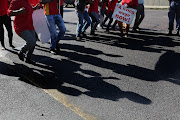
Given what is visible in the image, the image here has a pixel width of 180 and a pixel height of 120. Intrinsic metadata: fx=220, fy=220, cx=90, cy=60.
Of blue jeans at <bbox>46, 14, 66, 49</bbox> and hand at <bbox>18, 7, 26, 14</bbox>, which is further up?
hand at <bbox>18, 7, 26, 14</bbox>

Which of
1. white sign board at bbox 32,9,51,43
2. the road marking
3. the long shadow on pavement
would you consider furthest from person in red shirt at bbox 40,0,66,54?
the road marking

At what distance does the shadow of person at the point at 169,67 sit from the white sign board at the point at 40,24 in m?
3.12

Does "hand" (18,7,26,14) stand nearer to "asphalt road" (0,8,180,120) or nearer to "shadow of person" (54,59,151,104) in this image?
"asphalt road" (0,8,180,120)

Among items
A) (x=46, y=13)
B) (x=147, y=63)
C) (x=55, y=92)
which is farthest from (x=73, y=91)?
(x=46, y=13)

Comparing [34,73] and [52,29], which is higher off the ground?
[52,29]

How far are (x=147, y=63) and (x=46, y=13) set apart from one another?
2.89 metres

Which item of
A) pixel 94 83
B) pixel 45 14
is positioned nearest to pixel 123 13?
pixel 45 14

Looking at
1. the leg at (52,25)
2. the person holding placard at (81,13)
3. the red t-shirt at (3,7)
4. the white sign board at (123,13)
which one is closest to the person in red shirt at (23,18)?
the leg at (52,25)

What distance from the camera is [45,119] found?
3053 mm

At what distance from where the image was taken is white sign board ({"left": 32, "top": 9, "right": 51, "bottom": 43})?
19.2ft

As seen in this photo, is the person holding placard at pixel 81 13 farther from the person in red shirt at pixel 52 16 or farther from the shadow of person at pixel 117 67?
the shadow of person at pixel 117 67

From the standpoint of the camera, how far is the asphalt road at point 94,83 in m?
3.25

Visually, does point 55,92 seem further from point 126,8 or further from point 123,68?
point 126,8

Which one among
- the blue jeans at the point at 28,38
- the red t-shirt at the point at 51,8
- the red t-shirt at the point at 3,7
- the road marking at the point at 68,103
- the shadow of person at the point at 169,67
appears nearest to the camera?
the road marking at the point at 68,103
